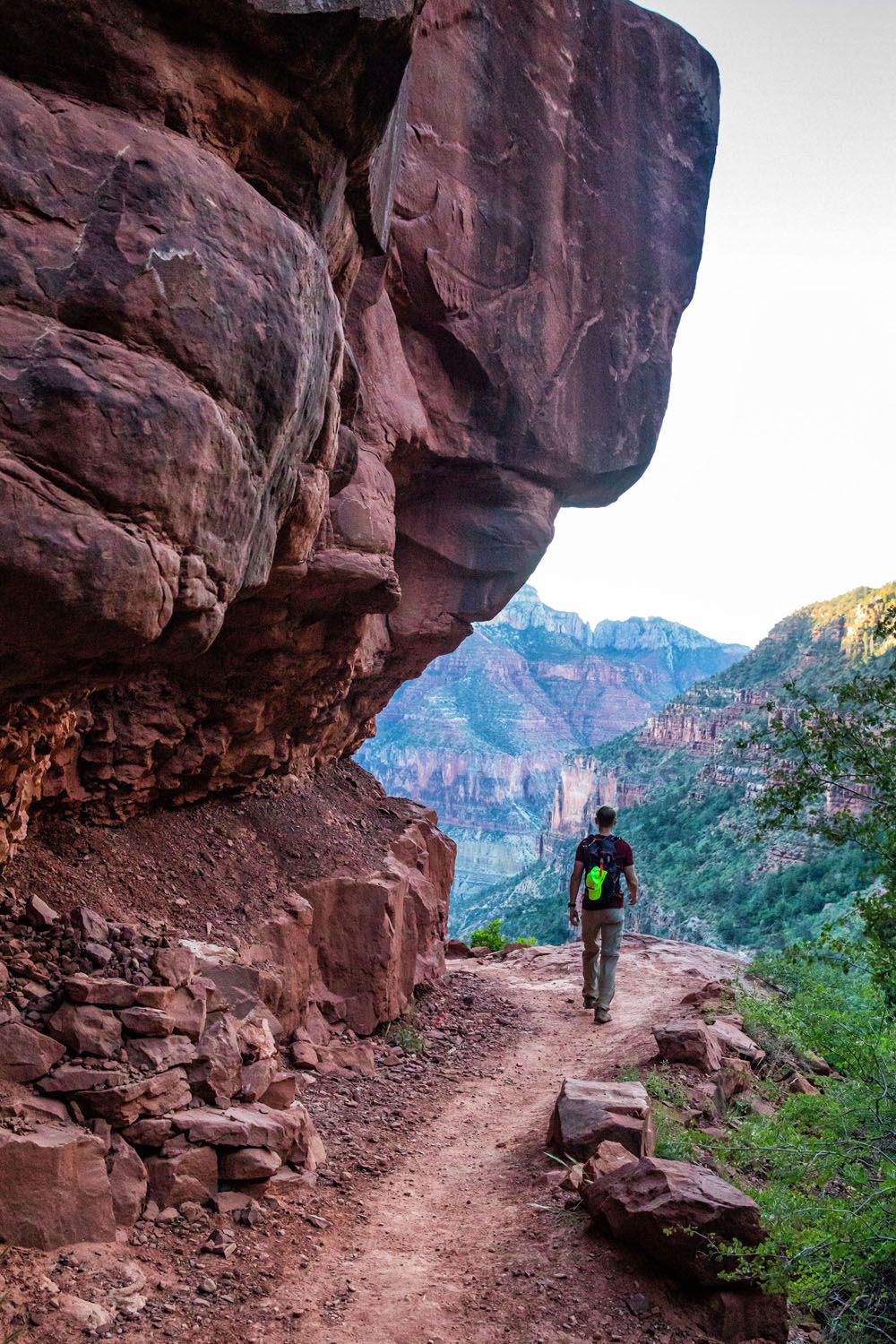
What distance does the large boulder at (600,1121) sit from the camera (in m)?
6.29

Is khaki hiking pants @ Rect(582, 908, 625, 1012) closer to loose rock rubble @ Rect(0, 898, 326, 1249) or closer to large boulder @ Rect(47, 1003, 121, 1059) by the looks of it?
loose rock rubble @ Rect(0, 898, 326, 1249)

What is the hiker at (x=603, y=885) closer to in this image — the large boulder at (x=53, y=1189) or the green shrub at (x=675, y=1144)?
the green shrub at (x=675, y=1144)

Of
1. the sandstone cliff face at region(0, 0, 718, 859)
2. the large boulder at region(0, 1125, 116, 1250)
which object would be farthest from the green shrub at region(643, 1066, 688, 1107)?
the sandstone cliff face at region(0, 0, 718, 859)

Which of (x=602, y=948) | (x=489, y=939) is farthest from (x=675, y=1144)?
(x=489, y=939)

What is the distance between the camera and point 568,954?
15.7 meters

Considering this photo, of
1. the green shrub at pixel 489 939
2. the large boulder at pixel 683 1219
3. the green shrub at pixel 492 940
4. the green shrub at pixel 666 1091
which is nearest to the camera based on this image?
the large boulder at pixel 683 1219

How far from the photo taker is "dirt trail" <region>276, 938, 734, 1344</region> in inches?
184

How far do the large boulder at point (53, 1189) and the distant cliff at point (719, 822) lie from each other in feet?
54.1

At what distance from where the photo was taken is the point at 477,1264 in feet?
17.5

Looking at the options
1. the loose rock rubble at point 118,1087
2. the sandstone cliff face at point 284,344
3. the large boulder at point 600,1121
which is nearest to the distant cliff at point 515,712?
the sandstone cliff face at point 284,344

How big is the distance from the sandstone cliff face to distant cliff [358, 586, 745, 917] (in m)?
87.6

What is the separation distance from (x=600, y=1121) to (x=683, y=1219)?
1459mm

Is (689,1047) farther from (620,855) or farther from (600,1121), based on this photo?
(600,1121)

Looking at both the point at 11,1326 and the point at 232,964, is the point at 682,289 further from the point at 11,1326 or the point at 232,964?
the point at 11,1326
